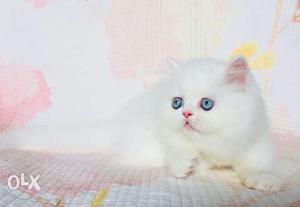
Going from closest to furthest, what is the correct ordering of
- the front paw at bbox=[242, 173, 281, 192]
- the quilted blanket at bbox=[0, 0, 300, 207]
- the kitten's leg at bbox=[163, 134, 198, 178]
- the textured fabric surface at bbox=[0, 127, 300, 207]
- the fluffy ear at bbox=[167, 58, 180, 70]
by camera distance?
the textured fabric surface at bbox=[0, 127, 300, 207] < the front paw at bbox=[242, 173, 281, 192] < the kitten's leg at bbox=[163, 134, 198, 178] < the fluffy ear at bbox=[167, 58, 180, 70] < the quilted blanket at bbox=[0, 0, 300, 207]

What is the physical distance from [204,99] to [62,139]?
0.67 metres

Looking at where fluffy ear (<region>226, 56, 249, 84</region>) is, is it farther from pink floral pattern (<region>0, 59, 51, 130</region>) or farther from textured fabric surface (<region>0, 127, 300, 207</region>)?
pink floral pattern (<region>0, 59, 51, 130</region>)

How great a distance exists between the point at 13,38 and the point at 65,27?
0.80 feet

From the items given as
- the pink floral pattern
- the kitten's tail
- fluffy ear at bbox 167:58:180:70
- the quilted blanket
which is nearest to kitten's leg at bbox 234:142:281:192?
fluffy ear at bbox 167:58:180:70

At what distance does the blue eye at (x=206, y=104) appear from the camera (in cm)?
126

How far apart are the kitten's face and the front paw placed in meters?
0.16

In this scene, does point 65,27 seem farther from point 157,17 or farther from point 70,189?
point 70,189

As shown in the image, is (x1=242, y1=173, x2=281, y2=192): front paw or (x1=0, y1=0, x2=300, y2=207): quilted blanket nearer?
(x1=242, y1=173, x2=281, y2=192): front paw

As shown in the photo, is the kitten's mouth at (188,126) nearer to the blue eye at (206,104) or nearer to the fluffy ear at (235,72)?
the blue eye at (206,104)

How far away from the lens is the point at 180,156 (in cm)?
135

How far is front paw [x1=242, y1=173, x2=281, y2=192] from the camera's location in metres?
1.22

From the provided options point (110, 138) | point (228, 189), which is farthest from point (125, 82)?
point (228, 189)

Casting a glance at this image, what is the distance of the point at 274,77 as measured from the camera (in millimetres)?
2111

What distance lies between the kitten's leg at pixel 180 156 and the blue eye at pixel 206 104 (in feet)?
0.42
